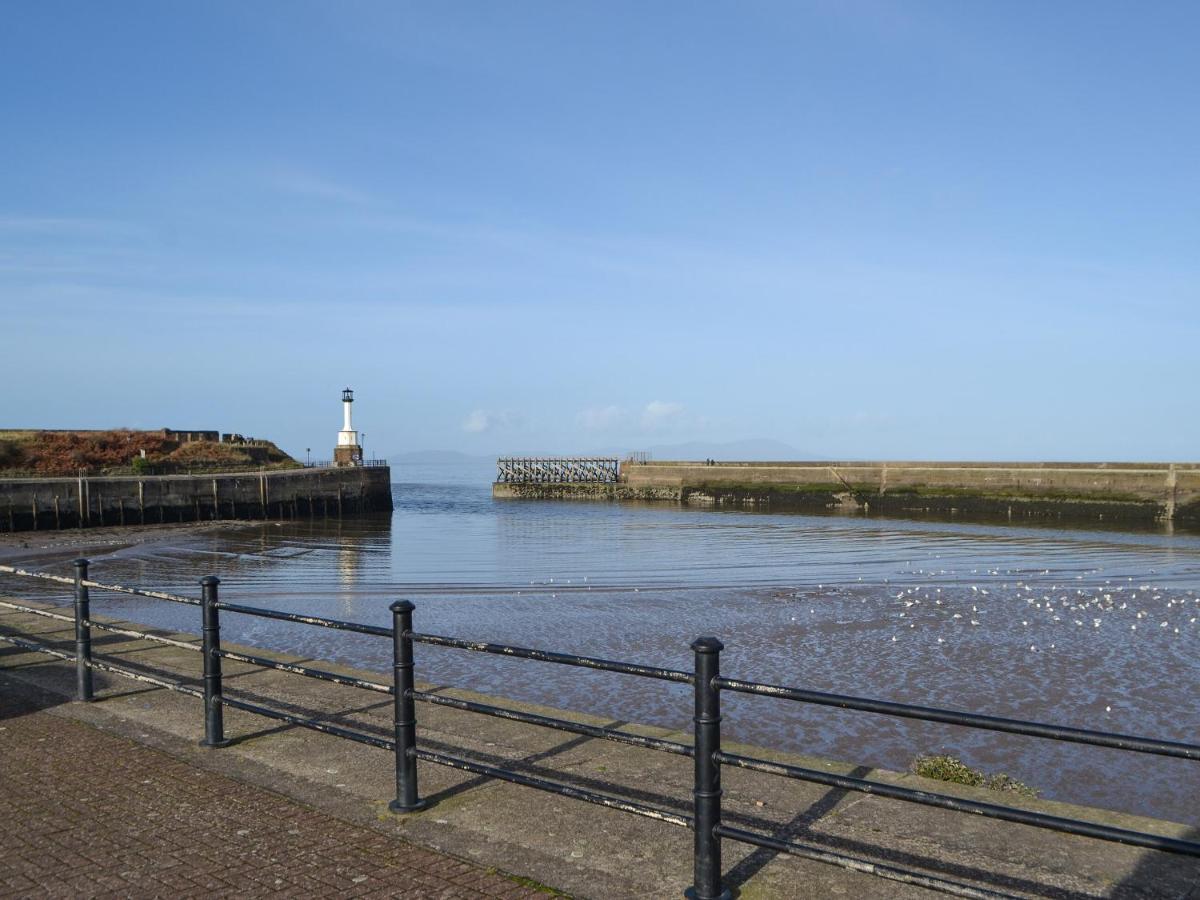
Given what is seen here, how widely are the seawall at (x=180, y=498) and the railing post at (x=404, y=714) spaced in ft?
139

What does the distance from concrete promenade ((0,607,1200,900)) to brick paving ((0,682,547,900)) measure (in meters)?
0.02

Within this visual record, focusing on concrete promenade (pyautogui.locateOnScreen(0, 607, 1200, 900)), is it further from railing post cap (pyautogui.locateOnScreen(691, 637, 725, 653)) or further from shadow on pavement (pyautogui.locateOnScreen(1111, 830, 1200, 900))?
railing post cap (pyautogui.locateOnScreen(691, 637, 725, 653))

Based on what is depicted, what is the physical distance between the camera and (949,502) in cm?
5791

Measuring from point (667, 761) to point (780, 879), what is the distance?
6.28 ft

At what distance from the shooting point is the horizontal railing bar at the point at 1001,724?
315 centimetres

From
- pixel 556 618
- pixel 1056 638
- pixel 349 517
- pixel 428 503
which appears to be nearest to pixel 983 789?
pixel 1056 638

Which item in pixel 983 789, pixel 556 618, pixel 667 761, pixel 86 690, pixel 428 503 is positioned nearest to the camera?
pixel 983 789

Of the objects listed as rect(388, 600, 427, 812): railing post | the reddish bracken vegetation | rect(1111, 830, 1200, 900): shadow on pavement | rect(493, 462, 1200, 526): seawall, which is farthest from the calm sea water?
the reddish bracken vegetation

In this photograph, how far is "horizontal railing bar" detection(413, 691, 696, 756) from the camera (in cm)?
422

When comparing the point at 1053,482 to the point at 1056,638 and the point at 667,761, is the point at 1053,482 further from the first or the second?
the point at 667,761

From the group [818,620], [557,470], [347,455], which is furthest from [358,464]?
[818,620]

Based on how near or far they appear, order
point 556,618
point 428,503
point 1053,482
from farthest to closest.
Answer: point 428,503, point 1053,482, point 556,618

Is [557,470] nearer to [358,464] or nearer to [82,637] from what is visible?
[358,464]

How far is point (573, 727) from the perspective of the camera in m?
4.76
